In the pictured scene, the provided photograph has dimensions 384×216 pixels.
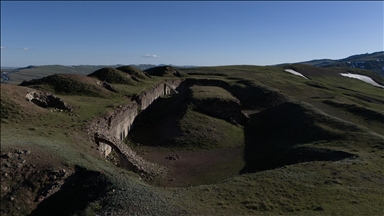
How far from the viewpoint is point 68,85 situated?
35656 millimetres

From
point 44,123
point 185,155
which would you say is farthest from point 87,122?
point 185,155

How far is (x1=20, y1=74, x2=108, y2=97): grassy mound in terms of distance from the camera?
34.6 meters

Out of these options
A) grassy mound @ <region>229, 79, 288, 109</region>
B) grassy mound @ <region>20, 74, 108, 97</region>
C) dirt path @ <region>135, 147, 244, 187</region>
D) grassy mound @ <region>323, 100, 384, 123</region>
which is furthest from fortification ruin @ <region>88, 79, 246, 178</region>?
grassy mound @ <region>323, 100, 384, 123</region>

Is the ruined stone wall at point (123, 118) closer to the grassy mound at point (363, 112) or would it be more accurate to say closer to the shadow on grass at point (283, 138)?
the shadow on grass at point (283, 138)

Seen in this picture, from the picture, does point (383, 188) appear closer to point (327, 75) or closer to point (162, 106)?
point (162, 106)

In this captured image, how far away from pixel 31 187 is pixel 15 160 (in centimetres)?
179

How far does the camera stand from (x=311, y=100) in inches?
1866

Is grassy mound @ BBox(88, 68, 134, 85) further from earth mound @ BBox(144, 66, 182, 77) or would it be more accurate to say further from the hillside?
earth mound @ BBox(144, 66, 182, 77)

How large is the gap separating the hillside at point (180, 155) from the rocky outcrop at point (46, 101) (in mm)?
87

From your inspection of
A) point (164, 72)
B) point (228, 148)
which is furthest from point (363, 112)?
point (164, 72)

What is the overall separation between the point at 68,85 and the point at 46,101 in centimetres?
969

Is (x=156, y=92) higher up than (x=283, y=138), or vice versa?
(x=156, y=92)

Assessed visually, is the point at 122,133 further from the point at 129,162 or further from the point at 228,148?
the point at 228,148

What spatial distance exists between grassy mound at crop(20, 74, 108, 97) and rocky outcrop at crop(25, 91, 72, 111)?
7.65 m
